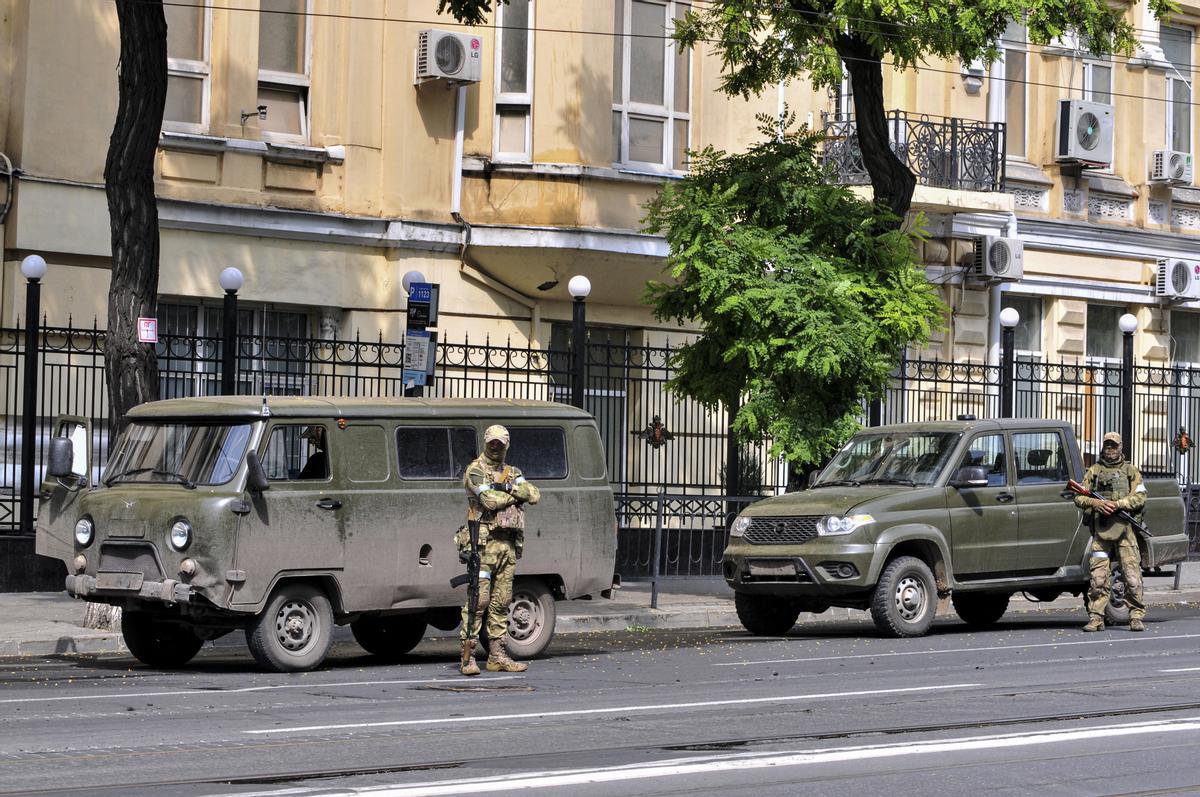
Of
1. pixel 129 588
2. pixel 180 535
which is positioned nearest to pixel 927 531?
pixel 180 535

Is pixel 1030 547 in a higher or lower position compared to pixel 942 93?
lower

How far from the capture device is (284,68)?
2308 centimetres

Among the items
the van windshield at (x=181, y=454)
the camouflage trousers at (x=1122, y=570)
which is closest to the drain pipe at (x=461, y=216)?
the camouflage trousers at (x=1122, y=570)

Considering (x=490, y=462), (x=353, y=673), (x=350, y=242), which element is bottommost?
(x=353, y=673)

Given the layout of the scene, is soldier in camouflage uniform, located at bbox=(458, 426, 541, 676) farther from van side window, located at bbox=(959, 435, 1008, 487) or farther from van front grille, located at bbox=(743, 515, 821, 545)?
van side window, located at bbox=(959, 435, 1008, 487)

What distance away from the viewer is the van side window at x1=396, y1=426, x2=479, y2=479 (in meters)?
14.4

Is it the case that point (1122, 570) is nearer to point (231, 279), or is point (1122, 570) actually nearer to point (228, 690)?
point (228, 690)

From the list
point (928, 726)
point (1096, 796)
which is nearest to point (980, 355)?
point (928, 726)

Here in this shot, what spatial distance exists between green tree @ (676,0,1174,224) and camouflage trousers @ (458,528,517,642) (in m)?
7.17

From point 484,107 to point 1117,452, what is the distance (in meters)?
9.85

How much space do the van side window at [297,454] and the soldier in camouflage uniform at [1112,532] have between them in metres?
7.50

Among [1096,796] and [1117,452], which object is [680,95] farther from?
[1096,796]

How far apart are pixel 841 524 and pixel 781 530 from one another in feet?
2.01

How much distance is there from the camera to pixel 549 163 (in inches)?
927
